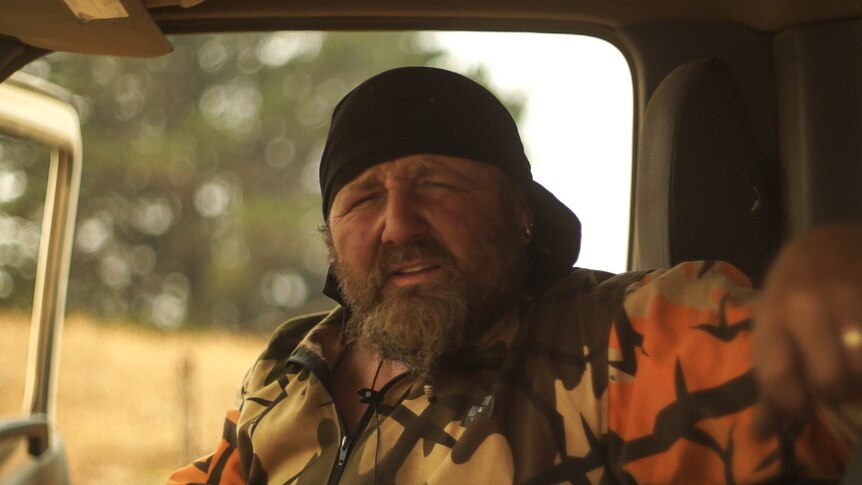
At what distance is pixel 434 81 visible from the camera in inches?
99.9

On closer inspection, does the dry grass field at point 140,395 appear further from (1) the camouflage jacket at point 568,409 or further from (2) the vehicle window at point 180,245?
(1) the camouflage jacket at point 568,409

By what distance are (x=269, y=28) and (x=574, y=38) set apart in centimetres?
75

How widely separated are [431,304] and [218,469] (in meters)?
0.65

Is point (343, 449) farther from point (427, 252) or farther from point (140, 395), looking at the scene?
point (140, 395)

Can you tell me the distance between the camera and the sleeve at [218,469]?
254cm

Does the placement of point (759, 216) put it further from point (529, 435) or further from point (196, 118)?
point (196, 118)

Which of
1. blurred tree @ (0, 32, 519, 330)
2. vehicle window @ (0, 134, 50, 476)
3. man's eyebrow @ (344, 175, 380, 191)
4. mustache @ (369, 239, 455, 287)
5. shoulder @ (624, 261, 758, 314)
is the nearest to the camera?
shoulder @ (624, 261, 758, 314)

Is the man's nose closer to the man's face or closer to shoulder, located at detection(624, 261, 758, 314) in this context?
the man's face

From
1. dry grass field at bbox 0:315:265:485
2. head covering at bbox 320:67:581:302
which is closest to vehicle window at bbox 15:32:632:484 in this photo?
dry grass field at bbox 0:315:265:485

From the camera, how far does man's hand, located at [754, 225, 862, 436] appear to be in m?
0.99

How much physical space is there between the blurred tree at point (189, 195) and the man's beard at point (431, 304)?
5.77 metres

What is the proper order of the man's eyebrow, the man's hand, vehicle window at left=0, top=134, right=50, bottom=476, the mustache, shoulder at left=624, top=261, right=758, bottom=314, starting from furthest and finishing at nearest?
vehicle window at left=0, top=134, right=50, bottom=476 < the man's eyebrow < the mustache < shoulder at left=624, top=261, right=758, bottom=314 < the man's hand

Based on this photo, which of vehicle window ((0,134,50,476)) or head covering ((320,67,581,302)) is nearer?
head covering ((320,67,581,302))

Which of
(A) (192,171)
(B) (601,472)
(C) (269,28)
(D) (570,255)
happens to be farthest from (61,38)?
(A) (192,171)
